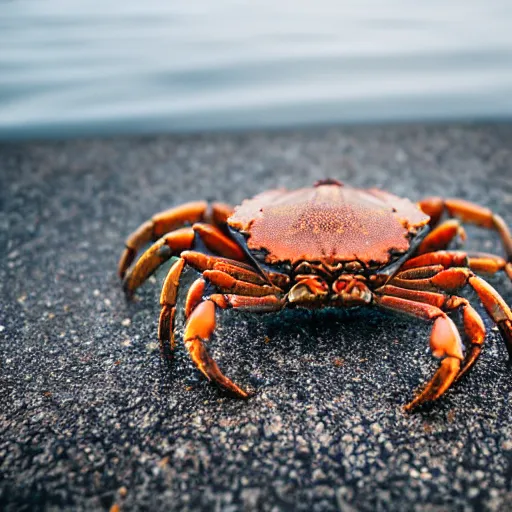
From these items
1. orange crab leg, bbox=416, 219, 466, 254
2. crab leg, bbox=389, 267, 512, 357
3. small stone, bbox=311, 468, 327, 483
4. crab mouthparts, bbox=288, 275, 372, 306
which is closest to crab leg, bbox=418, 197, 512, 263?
orange crab leg, bbox=416, 219, 466, 254

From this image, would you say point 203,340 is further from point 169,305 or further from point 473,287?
point 473,287

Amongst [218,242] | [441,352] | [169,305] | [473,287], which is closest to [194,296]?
[169,305]

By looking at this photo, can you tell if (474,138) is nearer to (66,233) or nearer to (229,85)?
(229,85)

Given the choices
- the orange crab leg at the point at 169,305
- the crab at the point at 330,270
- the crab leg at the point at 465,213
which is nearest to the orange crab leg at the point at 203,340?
the crab at the point at 330,270

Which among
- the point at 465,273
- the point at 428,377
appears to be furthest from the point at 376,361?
the point at 465,273

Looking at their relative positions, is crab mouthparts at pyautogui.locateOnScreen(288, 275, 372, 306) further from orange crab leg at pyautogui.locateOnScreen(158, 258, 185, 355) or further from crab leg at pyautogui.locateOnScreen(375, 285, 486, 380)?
orange crab leg at pyautogui.locateOnScreen(158, 258, 185, 355)

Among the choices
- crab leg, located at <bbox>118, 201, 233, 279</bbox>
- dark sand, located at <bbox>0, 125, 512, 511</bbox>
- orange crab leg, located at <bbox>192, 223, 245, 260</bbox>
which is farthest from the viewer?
crab leg, located at <bbox>118, 201, 233, 279</bbox>

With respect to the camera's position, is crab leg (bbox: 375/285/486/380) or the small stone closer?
the small stone
